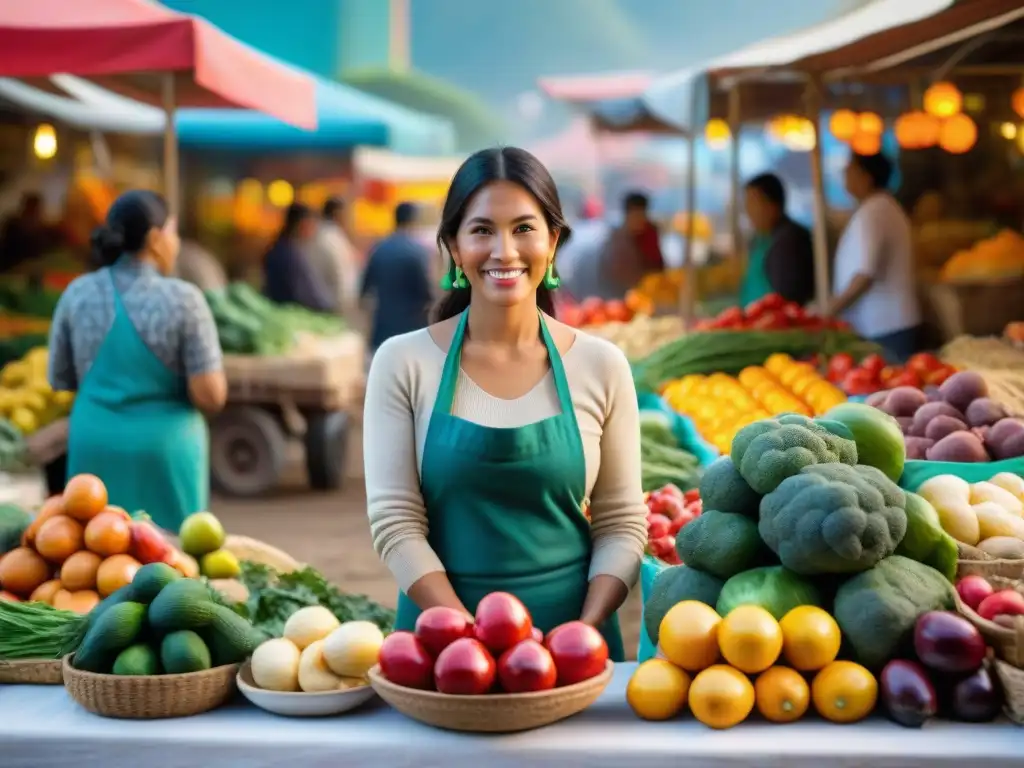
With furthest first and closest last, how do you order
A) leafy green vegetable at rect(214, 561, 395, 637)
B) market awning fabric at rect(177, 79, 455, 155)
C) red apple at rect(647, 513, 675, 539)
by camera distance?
market awning fabric at rect(177, 79, 455, 155) → red apple at rect(647, 513, 675, 539) → leafy green vegetable at rect(214, 561, 395, 637)

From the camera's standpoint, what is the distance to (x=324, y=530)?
9234 mm

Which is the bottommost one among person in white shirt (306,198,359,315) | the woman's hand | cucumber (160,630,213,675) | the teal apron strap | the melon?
cucumber (160,630,213,675)

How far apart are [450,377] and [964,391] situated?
274 centimetres

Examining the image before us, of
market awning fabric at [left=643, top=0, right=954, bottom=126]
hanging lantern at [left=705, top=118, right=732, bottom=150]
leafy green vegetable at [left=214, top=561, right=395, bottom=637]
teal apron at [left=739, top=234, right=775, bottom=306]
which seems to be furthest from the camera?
hanging lantern at [left=705, top=118, right=732, bottom=150]

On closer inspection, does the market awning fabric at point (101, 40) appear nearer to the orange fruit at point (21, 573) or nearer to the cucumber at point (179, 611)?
the orange fruit at point (21, 573)

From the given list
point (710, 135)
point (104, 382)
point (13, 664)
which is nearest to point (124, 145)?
point (710, 135)

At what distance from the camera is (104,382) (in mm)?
5289

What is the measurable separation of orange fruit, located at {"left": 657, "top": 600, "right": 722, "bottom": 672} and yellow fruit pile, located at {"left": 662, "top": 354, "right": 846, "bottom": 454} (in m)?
3.02

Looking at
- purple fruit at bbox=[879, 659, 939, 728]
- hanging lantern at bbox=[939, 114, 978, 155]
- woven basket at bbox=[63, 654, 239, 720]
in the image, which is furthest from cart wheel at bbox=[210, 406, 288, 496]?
purple fruit at bbox=[879, 659, 939, 728]

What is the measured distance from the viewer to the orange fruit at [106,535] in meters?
3.79

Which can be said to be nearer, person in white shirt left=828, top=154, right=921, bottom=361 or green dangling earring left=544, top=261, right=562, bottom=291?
green dangling earring left=544, top=261, right=562, bottom=291

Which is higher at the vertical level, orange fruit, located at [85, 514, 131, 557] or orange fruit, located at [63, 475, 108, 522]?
orange fruit, located at [63, 475, 108, 522]

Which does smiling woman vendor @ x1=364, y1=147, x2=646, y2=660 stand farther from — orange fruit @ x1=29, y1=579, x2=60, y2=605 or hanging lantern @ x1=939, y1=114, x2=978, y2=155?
hanging lantern @ x1=939, y1=114, x2=978, y2=155

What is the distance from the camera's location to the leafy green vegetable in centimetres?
351
